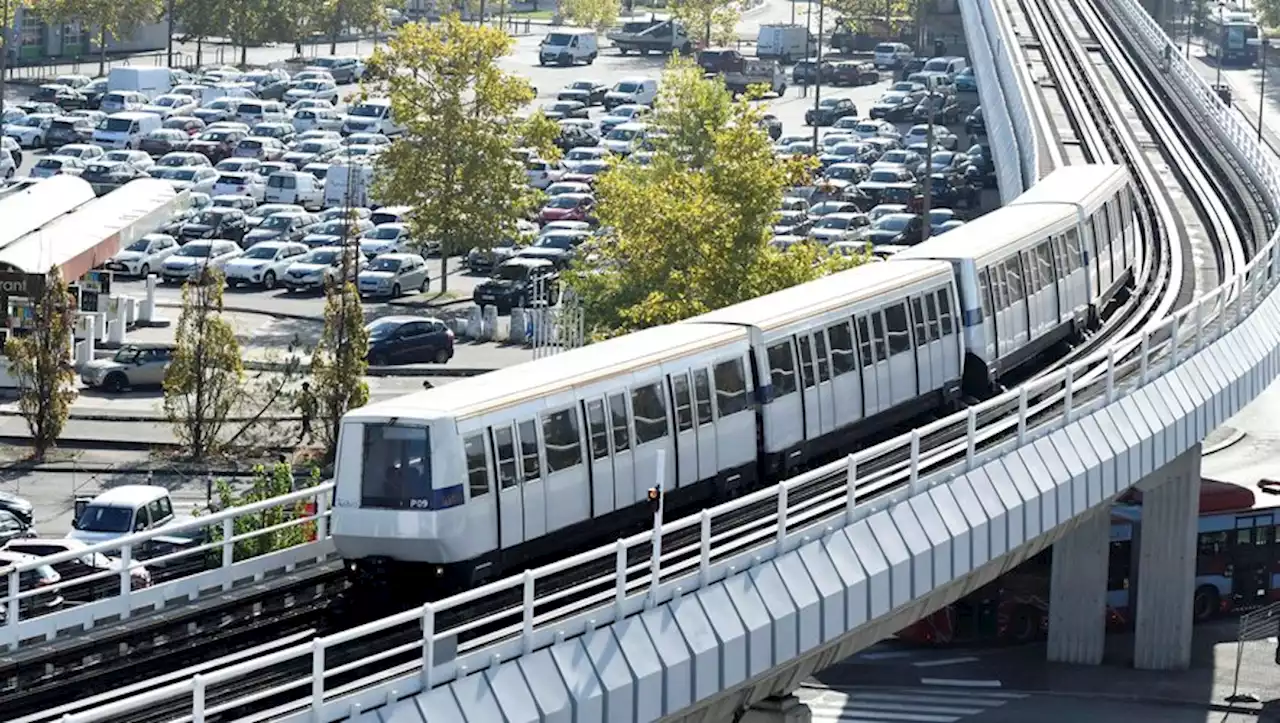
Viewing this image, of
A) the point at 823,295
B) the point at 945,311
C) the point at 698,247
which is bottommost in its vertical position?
the point at 698,247

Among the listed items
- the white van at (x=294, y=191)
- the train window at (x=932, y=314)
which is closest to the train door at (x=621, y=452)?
the train window at (x=932, y=314)

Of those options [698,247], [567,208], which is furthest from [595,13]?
[698,247]

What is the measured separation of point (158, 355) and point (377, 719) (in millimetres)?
41468

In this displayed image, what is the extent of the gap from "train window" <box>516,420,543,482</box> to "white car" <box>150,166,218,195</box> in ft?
213

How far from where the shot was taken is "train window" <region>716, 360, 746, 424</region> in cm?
3216

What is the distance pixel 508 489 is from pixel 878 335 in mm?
10121

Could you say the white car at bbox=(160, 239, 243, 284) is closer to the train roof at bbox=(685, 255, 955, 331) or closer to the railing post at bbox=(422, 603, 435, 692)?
the train roof at bbox=(685, 255, 955, 331)

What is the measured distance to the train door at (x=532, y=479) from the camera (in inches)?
1099

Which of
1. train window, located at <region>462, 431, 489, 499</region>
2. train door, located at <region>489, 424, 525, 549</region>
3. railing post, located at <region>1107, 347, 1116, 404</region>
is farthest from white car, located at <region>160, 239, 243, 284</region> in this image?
train window, located at <region>462, 431, 489, 499</region>

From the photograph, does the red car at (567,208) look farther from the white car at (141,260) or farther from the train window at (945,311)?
the train window at (945,311)

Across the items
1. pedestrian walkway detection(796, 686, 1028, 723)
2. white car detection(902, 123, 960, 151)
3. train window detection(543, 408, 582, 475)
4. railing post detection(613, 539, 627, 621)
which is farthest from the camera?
white car detection(902, 123, 960, 151)

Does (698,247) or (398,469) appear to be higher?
(398,469)

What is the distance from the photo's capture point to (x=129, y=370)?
61.4m

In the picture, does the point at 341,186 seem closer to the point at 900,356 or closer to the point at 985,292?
the point at 985,292
